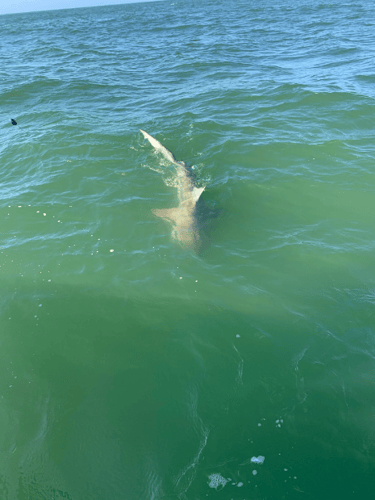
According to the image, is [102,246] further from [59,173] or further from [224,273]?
[59,173]

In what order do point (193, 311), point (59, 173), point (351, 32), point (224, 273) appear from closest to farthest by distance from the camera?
1. point (193, 311)
2. point (224, 273)
3. point (59, 173)
4. point (351, 32)

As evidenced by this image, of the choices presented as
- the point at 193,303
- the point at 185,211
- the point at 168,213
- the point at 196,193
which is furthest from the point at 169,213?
the point at 193,303

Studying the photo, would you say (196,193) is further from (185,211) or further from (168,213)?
(168,213)

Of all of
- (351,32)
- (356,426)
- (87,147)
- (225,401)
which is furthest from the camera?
(351,32)

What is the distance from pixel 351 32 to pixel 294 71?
15.4m

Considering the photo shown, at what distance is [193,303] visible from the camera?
358 inches

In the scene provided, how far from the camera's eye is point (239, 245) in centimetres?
1078

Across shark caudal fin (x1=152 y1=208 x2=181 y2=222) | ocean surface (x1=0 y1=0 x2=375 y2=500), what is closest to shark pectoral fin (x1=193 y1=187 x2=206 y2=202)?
ocean surface (x1=0 y1=0 x2=375 y2=500)

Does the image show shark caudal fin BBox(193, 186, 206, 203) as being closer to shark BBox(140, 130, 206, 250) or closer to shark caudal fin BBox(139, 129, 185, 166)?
shark BBox(140, 130, 206, 250)

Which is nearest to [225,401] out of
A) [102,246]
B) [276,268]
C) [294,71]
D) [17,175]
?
[276,268]

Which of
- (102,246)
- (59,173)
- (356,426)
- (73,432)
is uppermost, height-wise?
(59,173)

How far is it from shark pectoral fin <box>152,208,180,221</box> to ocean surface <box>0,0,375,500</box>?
1.32 ft

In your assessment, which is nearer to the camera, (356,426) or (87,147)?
(356,426)

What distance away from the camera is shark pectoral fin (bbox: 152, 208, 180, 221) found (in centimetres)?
1203
